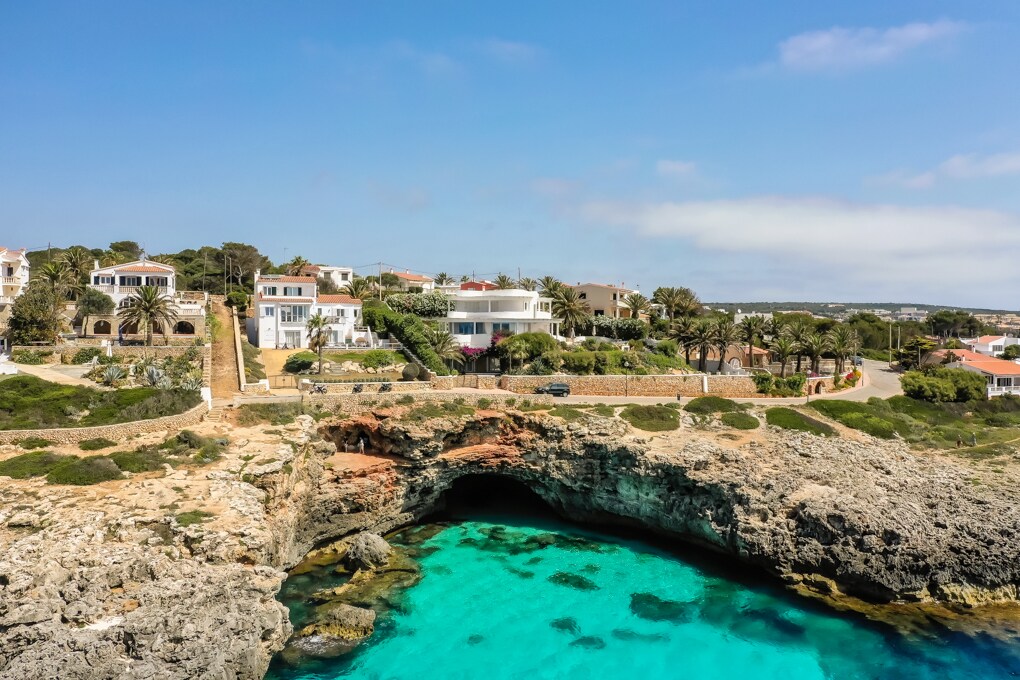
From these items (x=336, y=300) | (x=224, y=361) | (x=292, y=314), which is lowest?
(x=224, y=361)

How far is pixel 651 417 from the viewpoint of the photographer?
44.8 m

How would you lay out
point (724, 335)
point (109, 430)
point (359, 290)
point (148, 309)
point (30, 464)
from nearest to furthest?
point (30, 464) < point (109, 430) < point (148, 309) < point (724, 335) < point (359, 290)

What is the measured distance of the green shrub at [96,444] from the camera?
33250mm

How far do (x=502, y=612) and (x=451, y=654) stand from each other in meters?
3.98

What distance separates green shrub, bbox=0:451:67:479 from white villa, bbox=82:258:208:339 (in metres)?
26.7

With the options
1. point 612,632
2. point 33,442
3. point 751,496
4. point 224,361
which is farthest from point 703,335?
point 33,442

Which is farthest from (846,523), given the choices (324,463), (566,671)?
(324,463)

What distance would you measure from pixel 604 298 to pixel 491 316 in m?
25.6

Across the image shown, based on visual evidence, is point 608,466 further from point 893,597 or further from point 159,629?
point 159,629

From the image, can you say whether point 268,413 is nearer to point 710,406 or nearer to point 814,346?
point 710,406

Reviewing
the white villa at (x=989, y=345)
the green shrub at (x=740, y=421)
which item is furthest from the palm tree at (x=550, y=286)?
the white villa at (x=989, y=345)

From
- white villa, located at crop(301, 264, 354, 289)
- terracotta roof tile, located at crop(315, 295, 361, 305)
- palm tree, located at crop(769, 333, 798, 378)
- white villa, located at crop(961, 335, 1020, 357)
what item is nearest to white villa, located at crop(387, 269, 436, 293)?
white villa, located at crop(301, 264, 354, 289)

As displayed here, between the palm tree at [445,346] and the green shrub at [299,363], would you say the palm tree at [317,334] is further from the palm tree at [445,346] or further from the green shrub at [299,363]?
the palm tree at [445,346]

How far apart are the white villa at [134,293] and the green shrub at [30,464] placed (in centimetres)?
2668
